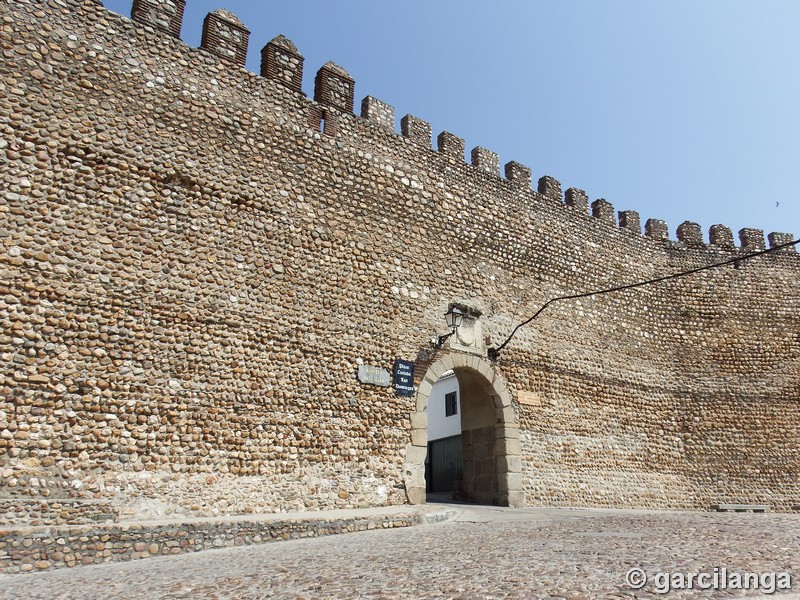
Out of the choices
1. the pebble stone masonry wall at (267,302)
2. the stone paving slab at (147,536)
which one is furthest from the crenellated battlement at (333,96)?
the stone paving slab at (147,536)

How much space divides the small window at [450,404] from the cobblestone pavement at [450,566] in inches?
393

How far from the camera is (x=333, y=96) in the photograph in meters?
10.3

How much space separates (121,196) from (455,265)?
5518mm

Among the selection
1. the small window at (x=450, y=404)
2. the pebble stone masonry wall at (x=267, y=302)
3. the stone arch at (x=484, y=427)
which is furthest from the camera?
the small window at (x=450, y=404)

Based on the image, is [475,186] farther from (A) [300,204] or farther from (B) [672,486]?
(B) [672,486]

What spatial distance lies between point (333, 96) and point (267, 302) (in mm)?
3951

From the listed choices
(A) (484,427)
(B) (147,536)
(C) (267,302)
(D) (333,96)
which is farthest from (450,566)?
(D) (333,96)

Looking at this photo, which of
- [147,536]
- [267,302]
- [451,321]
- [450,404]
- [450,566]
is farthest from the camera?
[450,404]

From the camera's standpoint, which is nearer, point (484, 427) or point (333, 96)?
point (333, 96)

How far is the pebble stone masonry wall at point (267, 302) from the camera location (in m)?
7.00

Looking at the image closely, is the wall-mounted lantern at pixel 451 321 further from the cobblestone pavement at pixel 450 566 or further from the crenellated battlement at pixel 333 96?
the cobblestone pavement at pixel 450 566

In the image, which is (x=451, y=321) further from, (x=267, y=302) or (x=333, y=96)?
(x=333, y=96)

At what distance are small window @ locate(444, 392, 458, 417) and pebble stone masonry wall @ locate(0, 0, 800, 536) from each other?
5476mm

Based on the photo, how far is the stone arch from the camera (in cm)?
985
